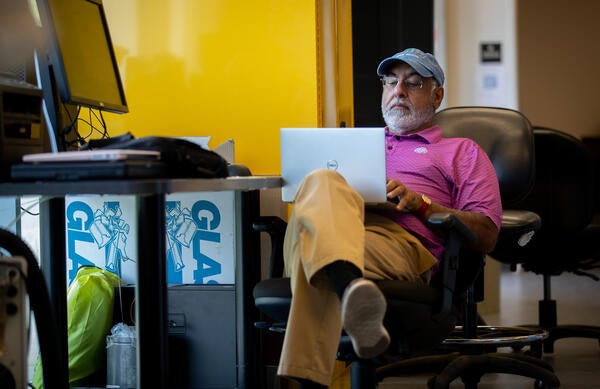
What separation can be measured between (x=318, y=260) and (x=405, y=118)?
3.30 ft

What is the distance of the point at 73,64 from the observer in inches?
103

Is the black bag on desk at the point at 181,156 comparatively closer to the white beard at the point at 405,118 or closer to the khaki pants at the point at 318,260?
the khaki pants at the point at 318,260

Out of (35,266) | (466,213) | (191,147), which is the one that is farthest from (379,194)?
(35,266)

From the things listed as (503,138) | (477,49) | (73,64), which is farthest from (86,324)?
(477,49)

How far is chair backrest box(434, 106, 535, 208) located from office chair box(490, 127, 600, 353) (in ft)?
2.66

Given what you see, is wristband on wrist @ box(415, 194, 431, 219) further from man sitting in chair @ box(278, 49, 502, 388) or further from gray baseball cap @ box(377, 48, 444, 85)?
gray baseball cap @ box(377, 48, 444, 85)

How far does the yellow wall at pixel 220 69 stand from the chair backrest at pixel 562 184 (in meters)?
1.43

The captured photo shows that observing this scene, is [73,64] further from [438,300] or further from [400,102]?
[438,300]

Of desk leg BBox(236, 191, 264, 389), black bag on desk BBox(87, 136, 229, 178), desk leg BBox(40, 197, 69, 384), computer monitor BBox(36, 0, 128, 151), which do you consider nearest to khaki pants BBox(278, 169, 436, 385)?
black bag on desk BBox(87, 136, 229, 178)

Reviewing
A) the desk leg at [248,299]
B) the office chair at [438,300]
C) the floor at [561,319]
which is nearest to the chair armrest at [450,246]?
the office chair at [438,300]

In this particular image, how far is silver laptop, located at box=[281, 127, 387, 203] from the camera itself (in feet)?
7.98

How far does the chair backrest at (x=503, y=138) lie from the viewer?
3.36 m

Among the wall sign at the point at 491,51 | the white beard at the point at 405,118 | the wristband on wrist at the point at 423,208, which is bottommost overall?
the wristband on wrist at the point at 423,208

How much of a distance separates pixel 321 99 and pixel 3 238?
1.45 m
